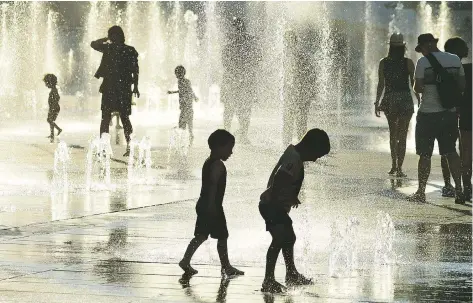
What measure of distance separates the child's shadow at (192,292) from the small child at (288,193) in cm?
32

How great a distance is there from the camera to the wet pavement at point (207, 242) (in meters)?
7.43

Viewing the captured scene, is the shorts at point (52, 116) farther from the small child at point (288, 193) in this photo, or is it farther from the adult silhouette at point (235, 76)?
the small child at point (288, 193)

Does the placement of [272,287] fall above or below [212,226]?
below

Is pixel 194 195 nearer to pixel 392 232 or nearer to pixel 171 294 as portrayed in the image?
pixel 392 232

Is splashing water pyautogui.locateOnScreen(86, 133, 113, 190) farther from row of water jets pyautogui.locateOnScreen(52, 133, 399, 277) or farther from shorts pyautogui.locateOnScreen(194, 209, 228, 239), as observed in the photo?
shorts pyautogui.locateOnScreen(194, 209, 228, 239)

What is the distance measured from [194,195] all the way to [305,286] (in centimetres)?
557

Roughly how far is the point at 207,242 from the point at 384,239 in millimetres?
1270

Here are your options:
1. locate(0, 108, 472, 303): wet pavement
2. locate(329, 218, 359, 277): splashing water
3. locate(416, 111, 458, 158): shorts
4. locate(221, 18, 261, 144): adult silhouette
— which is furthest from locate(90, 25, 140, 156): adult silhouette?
locate(329, 218, 359, 277): splashing water

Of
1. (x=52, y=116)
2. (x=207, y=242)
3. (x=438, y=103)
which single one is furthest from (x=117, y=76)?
(x=207, y=242)

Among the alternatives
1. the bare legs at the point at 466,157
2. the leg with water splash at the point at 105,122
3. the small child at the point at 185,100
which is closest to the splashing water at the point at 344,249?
the bare legs at the point at 466,157

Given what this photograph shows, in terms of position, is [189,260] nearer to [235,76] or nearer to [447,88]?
[447,88]

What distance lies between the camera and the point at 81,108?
42.6 meters

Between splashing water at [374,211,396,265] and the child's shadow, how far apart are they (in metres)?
1.37

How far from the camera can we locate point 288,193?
7.82 meters
